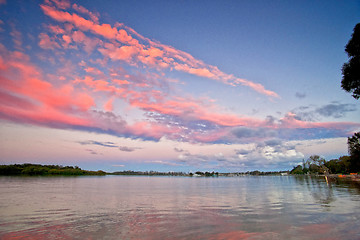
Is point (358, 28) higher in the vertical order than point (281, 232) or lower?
higher

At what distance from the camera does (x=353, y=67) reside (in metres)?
19.3

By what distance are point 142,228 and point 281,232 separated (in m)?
11.6

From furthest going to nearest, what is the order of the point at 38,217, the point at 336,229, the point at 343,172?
the point at 343,172, the point at 38,217, the point at 336,229

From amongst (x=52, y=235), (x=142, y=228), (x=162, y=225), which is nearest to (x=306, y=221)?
(x=162, y=225)

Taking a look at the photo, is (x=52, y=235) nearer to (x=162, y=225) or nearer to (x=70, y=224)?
(x=70, y=224)

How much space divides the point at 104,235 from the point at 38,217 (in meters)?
11.5

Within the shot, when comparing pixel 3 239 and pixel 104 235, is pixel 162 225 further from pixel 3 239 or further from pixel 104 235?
pixel 3 239

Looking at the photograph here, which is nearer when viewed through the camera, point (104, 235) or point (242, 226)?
point (104, 235)

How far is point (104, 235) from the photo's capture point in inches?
619

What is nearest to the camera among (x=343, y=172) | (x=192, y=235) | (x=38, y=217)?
(x=192, y=235)

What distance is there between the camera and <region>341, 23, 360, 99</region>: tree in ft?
62.6

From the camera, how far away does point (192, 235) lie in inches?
617

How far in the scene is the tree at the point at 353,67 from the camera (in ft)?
62.6

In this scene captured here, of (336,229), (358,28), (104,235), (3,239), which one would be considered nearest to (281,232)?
(336,229)
